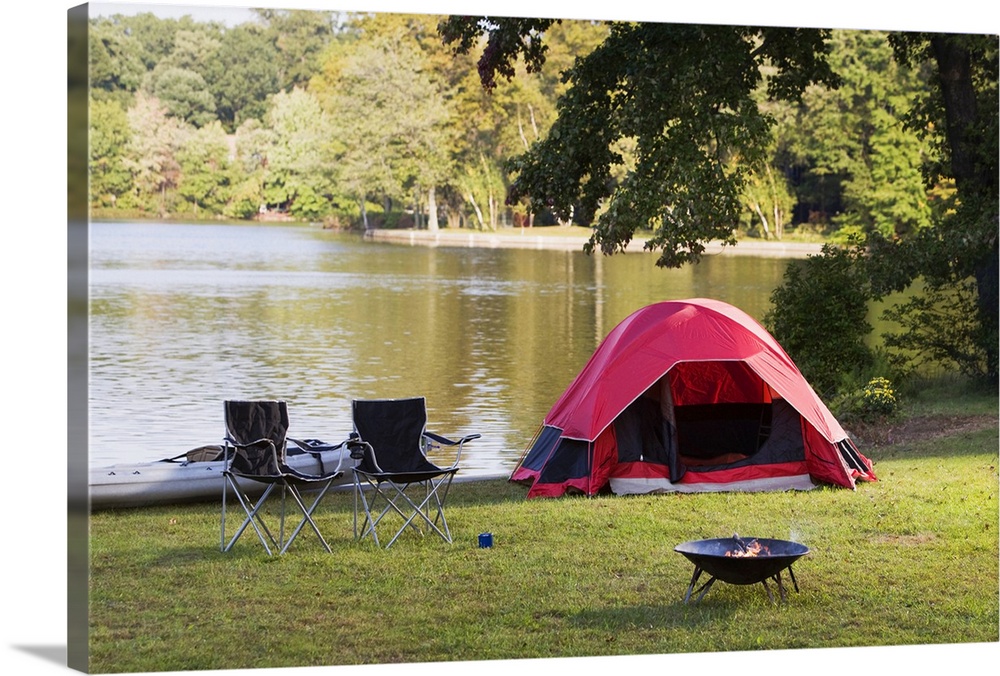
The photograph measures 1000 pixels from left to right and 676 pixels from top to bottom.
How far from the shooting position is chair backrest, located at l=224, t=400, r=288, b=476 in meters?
6.63

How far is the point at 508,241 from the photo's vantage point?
14.3 metres

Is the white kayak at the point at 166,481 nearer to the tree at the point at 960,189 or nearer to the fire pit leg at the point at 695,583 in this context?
the fire pit leg at the point at 695,583

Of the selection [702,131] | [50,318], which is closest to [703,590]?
[50,318]

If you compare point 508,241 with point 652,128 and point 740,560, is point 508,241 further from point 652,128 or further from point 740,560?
point 740,560

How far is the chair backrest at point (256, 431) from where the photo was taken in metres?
6.63

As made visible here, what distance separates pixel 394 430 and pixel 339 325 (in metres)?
12.3

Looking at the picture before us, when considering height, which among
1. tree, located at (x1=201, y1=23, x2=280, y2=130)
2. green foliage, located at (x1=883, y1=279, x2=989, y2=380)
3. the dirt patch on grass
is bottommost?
the dirt patch on grass

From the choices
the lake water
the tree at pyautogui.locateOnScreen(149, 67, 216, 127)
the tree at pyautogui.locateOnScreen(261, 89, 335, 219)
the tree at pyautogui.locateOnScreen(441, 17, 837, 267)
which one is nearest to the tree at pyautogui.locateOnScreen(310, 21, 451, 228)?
the tree at pyautogui.locateOnScreen(261, 89, 335, 219)

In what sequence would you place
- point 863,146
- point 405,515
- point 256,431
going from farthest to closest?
point 863,146 < point 405,515 < point 256,431

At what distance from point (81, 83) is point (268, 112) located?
17.9 feet

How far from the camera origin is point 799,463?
27.2 ft

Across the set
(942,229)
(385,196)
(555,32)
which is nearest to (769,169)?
(385,196)

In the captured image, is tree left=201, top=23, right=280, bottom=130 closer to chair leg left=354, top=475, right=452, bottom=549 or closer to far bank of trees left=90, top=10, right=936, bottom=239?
far bank of trees left=90, top=10, right=936, bottom=239

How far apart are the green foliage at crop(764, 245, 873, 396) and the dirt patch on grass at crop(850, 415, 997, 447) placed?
0.91 m
